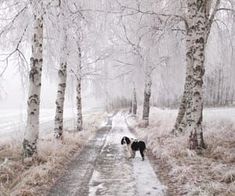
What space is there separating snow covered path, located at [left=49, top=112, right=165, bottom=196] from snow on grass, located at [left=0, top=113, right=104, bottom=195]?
337 mm

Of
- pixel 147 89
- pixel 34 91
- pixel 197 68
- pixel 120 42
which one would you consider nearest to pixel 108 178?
pixel 34 91

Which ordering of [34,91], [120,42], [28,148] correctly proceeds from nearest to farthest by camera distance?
[28,148]
[34,91]
[120,42]

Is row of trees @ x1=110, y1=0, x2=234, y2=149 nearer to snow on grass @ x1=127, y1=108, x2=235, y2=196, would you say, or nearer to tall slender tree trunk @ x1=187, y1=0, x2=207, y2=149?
tall slender tree trunk @ x1=187, y1=0, x2=207, y2=149

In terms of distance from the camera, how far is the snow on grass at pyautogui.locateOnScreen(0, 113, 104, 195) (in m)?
8.93

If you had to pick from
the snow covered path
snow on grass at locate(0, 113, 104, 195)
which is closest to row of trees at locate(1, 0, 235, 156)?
snow on grass at locate(0, 113, 104, 195)

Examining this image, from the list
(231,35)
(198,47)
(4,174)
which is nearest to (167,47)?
(231,35)

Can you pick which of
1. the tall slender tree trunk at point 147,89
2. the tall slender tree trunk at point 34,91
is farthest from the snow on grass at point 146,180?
the tall slender tree trunk at point 147,89

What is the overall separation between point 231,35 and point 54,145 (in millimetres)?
8925

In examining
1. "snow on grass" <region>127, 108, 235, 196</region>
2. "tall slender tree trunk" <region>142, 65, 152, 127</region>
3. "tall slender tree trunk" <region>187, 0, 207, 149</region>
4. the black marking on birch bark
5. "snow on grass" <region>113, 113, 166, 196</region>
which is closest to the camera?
"snow on grass" <region>127, 108, 235, 196</region>

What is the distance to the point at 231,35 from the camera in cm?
1655

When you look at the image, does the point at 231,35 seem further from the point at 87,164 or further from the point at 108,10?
the point at 87,164

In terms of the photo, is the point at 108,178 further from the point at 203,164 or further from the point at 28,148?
the point at 28,148

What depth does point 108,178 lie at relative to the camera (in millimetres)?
10039

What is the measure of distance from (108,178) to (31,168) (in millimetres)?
2404
